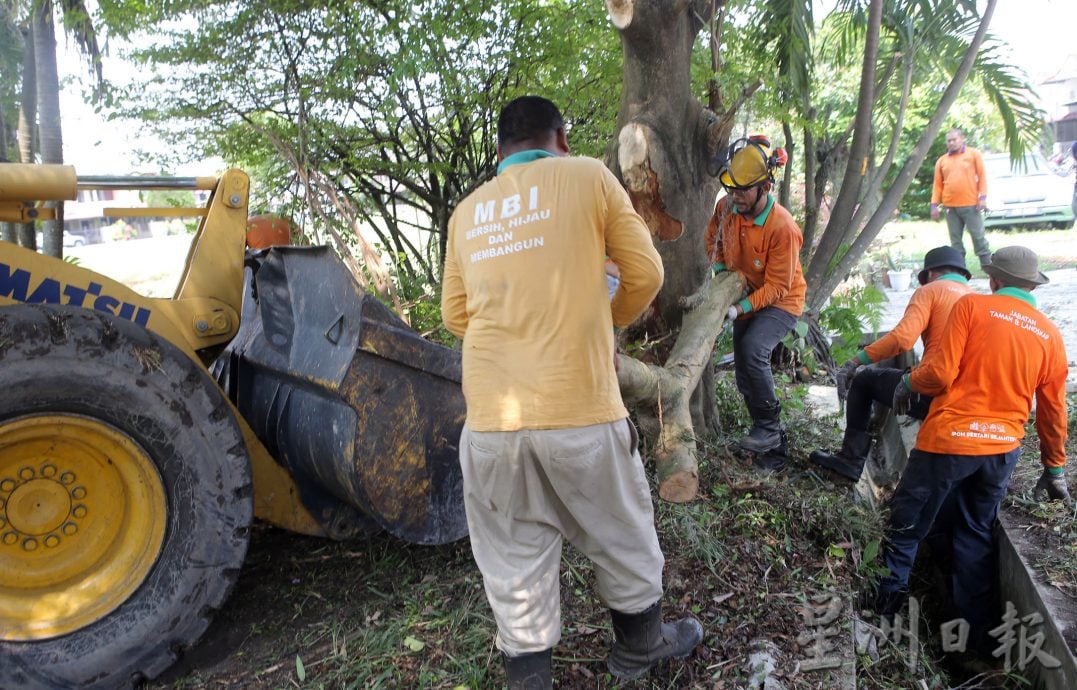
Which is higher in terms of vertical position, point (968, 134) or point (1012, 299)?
point (968, 134)

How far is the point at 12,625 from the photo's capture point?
9.58ft

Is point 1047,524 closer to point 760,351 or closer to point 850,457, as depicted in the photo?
point 850,457

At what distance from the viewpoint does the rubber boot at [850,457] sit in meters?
4.85

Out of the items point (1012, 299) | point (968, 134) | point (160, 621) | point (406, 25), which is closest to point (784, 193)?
point (406, 25)

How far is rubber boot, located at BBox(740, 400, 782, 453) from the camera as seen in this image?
15.6ft

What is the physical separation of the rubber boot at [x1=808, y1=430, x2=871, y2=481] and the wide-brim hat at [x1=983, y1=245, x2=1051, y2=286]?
123 cm

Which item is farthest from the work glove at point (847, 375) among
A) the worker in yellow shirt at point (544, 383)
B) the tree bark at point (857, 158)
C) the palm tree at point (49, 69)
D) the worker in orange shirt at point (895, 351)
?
the palm tree at point (49, 69)

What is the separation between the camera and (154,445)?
3.04 metres

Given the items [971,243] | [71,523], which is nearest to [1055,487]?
[71,523]

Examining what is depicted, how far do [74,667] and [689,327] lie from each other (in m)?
3.13

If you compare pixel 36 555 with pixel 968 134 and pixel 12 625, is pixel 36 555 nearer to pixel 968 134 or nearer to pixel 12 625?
pixel 12 625

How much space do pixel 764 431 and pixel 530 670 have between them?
8.35 ft

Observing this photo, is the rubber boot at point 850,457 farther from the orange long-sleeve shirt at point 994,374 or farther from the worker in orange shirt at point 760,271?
the orange long-sleeve shirt at point 994,374

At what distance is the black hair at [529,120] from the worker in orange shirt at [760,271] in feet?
7.11
